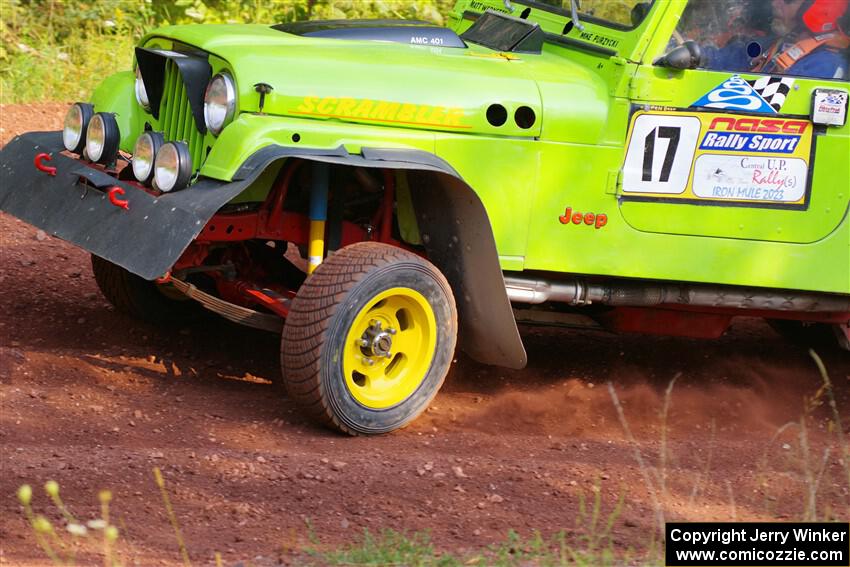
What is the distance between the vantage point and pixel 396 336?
4.72m

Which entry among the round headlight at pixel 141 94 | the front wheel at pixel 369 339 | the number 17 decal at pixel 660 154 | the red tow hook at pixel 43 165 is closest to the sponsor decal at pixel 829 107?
the number 17 decal at pixel 660 154

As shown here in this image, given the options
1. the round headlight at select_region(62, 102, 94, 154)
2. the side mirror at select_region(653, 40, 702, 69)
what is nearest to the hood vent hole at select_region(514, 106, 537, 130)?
the side mirror at select_region(653, 40, 702, 69)

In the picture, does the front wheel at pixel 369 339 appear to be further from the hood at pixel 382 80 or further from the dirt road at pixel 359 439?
the hood at pixel 382 80

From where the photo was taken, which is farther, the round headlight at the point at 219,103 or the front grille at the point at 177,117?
the front grille at the point at 177,117

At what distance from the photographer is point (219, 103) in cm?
448

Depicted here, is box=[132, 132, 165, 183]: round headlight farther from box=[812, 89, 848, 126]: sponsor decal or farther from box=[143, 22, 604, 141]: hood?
box=[812, 89, 848, 126]: sponsor decal

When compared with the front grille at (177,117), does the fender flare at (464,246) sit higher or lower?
lower

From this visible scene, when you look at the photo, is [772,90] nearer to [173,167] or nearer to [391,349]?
[391,349]

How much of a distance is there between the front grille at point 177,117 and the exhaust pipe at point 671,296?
4.53ft

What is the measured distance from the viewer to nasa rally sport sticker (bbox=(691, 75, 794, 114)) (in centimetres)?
488

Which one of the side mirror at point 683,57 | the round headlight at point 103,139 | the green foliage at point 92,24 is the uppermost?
the side mirror at point 683,57

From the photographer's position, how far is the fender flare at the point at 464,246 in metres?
4.56

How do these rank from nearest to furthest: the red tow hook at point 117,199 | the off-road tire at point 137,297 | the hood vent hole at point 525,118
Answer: the red tow hook at point 117,199 < the hood vent hole at point 525,118 < the off-road tire at point 137,297

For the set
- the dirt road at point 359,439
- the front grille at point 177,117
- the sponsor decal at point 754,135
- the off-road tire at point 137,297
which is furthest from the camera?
the off-road tire at point 137,297
